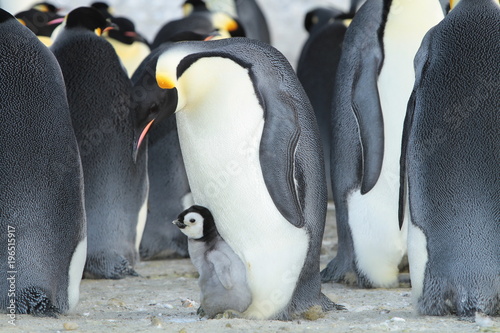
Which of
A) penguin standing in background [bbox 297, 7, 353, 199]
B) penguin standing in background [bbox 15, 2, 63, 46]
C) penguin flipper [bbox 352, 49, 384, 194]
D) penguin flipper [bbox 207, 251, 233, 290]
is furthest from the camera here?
penguin standing in background [bbox 297, 7, 353, 199]

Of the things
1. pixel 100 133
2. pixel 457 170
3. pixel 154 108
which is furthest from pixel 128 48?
pixel 457 170

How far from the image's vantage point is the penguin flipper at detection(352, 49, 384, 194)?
4562mm

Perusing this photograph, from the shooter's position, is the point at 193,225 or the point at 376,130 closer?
the point at 193,225

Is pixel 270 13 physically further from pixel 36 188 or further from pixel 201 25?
pixel 36 188

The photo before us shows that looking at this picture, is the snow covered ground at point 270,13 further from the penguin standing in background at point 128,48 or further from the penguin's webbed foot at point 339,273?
the penguin's webbed foot at point 339,273

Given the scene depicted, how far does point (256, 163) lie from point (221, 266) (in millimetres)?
407

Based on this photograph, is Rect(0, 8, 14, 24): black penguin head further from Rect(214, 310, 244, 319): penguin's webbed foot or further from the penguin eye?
Rect(214, 310, 244, 319): penguin's webbed foot

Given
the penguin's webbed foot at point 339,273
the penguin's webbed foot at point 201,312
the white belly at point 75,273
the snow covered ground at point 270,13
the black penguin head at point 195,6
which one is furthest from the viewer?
→ the snow covered ground at point 270,13

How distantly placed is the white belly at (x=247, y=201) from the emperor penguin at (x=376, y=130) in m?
0.99

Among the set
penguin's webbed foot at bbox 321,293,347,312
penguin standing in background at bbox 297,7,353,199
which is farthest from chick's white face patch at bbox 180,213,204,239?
penguin standing in background at bbox 297,7,353,199

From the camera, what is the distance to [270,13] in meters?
17.2

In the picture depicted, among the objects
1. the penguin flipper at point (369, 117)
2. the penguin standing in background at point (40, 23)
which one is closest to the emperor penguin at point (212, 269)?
the penguin flipper at point (369, 117)

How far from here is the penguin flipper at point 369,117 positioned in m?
4.56

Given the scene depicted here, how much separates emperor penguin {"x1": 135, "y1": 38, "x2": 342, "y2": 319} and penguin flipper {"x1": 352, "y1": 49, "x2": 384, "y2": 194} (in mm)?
761
